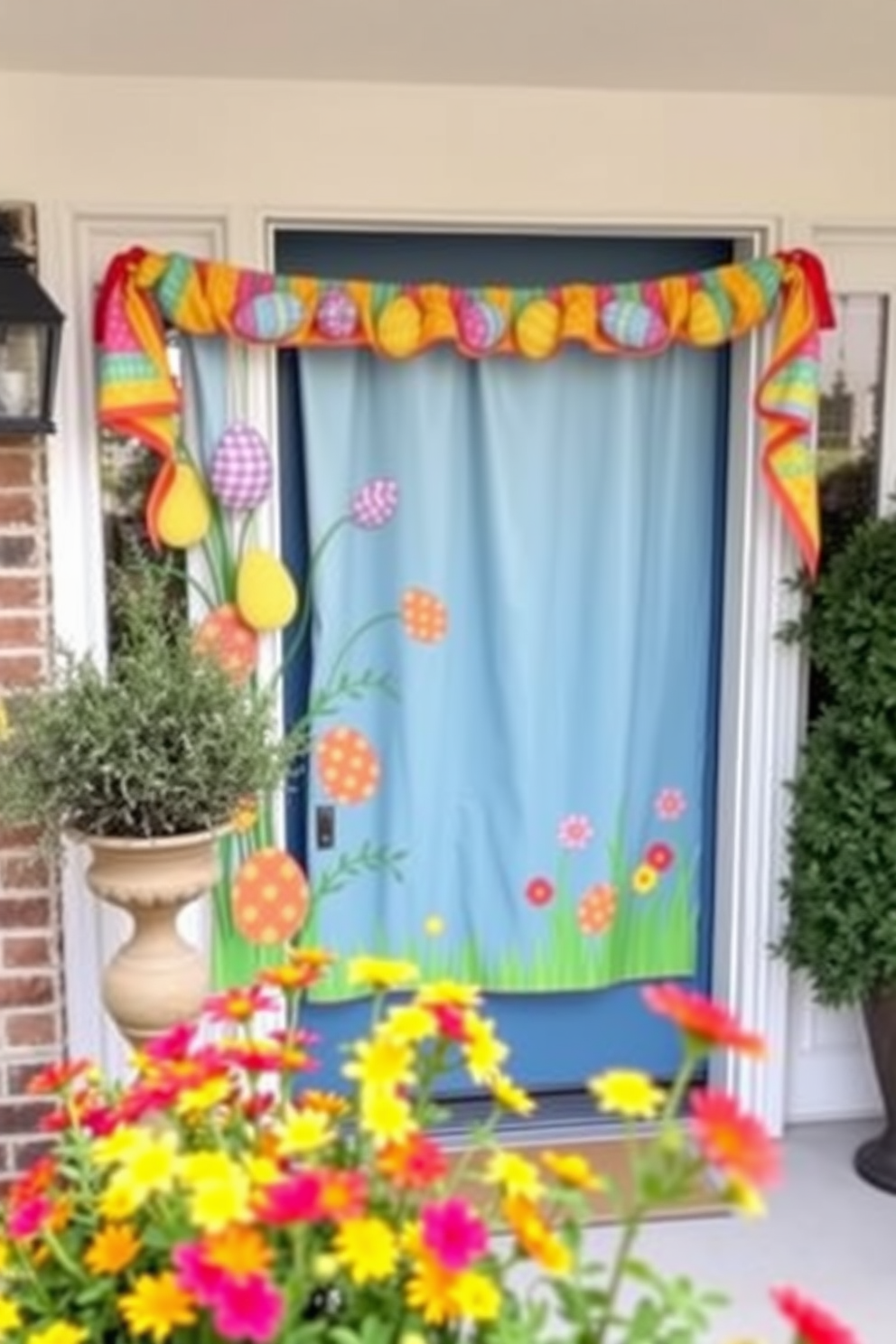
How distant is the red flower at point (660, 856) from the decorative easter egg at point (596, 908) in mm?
113

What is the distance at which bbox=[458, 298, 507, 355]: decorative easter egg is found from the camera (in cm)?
282

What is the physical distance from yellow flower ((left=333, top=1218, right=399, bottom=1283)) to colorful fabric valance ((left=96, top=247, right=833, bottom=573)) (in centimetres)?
202

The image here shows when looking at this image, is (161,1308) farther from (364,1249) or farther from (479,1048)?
(479,1048)

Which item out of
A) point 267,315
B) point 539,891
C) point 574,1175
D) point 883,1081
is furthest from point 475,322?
point 574,1175

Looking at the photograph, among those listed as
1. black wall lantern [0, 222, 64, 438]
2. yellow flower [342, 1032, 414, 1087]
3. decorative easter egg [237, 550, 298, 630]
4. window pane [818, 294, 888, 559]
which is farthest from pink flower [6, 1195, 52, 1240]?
window pane [818, 294, 888, 559]

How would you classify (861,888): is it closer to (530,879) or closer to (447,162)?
(530,879)

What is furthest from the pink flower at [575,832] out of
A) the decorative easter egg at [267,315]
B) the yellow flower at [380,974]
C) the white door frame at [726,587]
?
the yellow flower at [380,974]

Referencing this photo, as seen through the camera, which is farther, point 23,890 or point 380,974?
point 23,890

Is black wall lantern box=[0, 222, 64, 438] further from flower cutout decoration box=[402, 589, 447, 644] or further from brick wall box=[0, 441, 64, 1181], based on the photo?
flower cutout decoration box=[402, 589, 447, 644]

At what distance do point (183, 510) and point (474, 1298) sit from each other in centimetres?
207

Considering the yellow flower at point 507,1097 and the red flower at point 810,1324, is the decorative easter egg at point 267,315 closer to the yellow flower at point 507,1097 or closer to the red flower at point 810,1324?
the yellow flower at point 507,1097

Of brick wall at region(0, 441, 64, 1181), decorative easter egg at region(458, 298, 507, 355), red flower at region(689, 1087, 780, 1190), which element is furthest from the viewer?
decorative easter egg at region(458, 298, 507, 355)

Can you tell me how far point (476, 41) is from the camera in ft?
8.24

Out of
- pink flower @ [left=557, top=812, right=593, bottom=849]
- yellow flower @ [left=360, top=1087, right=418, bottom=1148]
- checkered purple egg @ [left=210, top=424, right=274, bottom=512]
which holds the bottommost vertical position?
pink flower @ [left=557, top=812, right=593, bottom=849]
